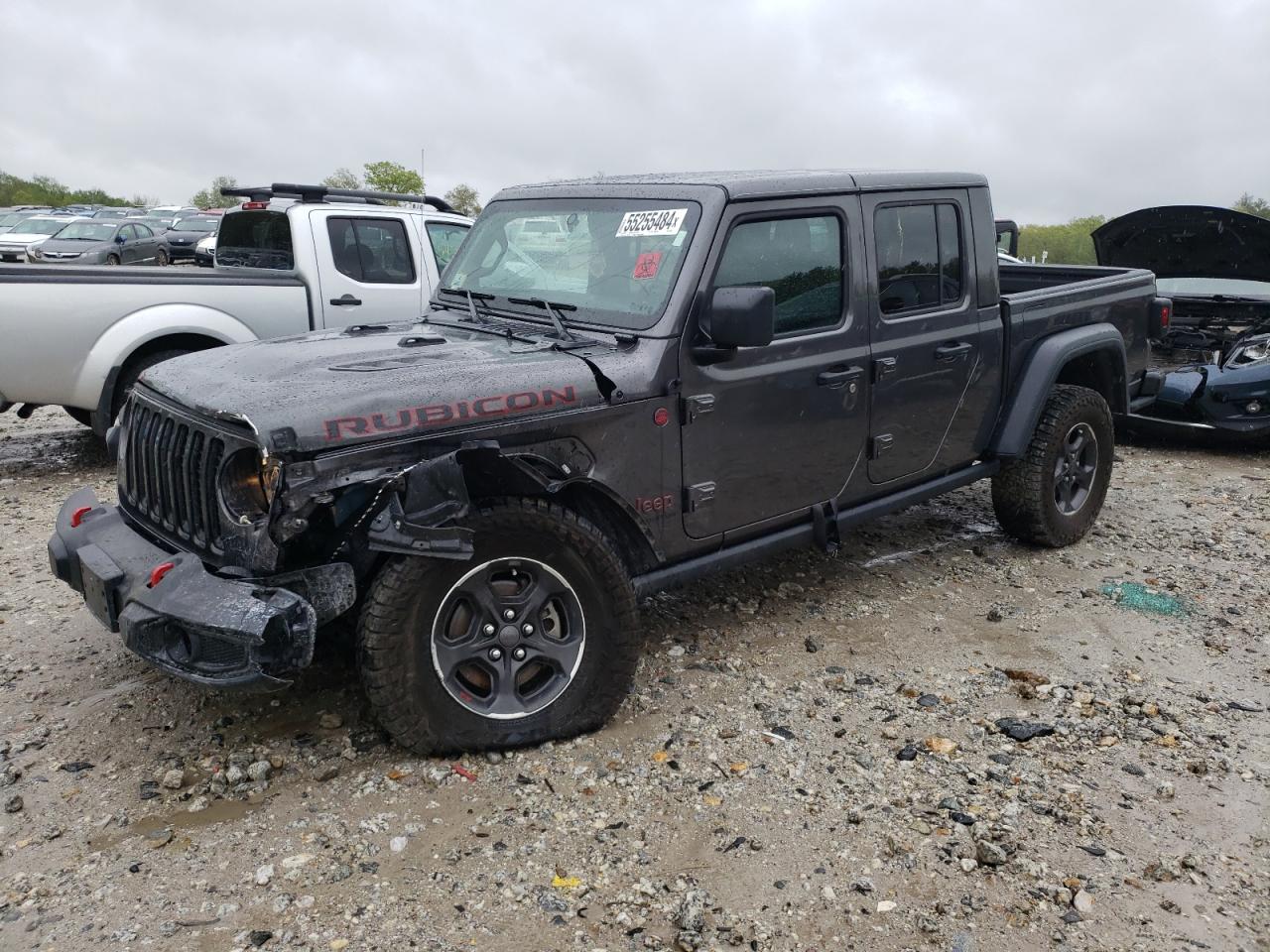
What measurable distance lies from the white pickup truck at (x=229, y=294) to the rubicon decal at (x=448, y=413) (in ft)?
10.2

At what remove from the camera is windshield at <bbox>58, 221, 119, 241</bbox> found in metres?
23.2

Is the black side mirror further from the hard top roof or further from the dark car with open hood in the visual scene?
the dark car with open hood

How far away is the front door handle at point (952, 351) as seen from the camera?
14.8ft

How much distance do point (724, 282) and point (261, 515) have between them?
1.81m

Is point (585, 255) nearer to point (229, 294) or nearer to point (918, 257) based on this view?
point (918, 257)

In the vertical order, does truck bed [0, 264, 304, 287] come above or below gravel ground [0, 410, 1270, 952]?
above

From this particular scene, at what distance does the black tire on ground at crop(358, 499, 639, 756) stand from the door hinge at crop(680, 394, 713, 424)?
0.54 metres

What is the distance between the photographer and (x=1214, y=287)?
9.25 m

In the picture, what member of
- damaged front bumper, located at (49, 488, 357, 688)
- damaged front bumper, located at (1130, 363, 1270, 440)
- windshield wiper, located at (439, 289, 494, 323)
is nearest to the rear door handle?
windshield wiper, located at (439, 289, 494, 323)

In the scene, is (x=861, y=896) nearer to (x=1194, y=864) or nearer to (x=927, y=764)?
(x=927, y=764)

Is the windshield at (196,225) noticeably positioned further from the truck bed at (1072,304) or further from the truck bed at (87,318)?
the truck bed at (1072,304)

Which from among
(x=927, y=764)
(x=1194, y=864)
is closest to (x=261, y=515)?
(x=927, y=764)

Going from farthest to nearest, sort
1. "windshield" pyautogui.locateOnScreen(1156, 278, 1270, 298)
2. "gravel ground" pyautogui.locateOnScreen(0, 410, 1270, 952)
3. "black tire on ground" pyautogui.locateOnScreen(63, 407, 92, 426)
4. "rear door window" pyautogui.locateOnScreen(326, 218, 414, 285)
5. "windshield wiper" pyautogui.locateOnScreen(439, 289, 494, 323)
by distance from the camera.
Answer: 1. "windshield" pyautogui.locateOnScreen(1156, 278, 1270, 298)
2. "rear door window" pyautogui.locateOnScreen(326, 218, 414, 285)
3. "black tire on ground" pyautogui.locateOnScreen(63, 407, 92, 426)
4. "windshield wiper" pyautogui.locateOnScreen(439, 289, 494, 323)
5. "gravel ground" pyautogui.locateOnScreen(0, 410, 1270, 952)

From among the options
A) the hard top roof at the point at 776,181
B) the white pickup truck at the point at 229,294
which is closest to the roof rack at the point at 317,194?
the white pickup truck at the point at 229,294
